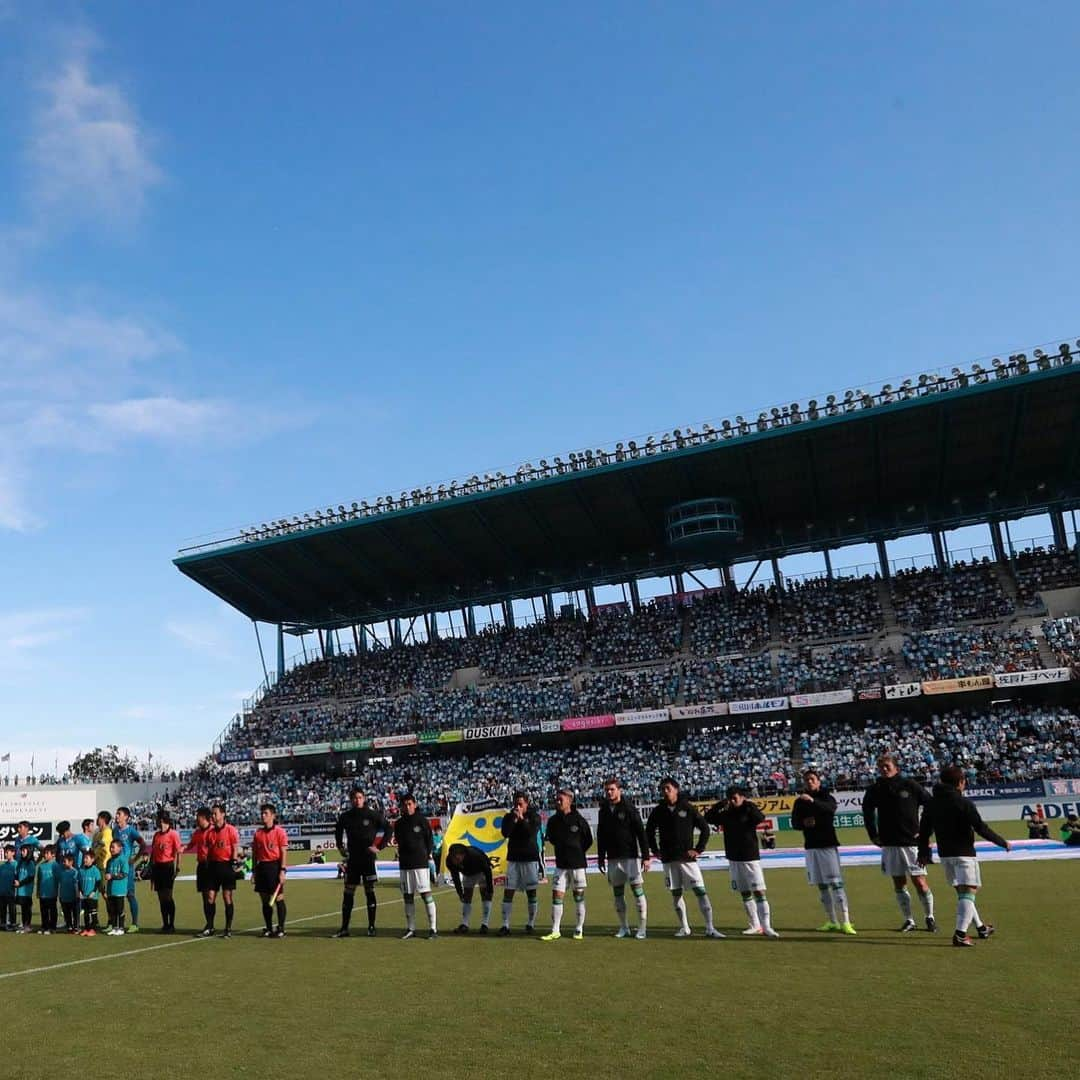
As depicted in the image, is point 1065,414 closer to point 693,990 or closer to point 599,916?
point 599,916

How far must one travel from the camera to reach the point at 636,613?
194ft

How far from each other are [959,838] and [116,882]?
43.5ft

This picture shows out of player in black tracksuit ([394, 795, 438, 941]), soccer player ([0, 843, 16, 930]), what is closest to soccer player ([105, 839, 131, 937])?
soccer player ([0, 843, 16, 930])

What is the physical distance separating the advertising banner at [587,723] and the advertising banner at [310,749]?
15.2 metres

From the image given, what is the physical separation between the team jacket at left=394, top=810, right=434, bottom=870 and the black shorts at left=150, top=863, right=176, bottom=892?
4.67 m

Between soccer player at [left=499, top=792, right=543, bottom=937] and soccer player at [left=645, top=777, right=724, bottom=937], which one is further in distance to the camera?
soccer player at [left=499, top=792, right=543, bottom=937]

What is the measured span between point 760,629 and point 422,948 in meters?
42.9

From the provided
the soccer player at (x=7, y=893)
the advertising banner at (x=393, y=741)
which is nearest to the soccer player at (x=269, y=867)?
the soccer player at (x=7, y=893)

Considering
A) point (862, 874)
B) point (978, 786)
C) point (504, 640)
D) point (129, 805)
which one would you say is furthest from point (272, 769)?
point (862, 874)

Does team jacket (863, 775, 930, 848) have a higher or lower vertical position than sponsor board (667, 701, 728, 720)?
lower

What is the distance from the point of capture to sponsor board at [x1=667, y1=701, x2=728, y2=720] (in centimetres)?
4759

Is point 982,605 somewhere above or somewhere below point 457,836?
above

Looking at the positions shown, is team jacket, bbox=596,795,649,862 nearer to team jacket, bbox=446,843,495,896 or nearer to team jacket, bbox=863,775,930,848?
team jacket, bbox=446,843,495,896

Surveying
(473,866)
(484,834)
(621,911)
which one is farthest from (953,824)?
(484,834)
